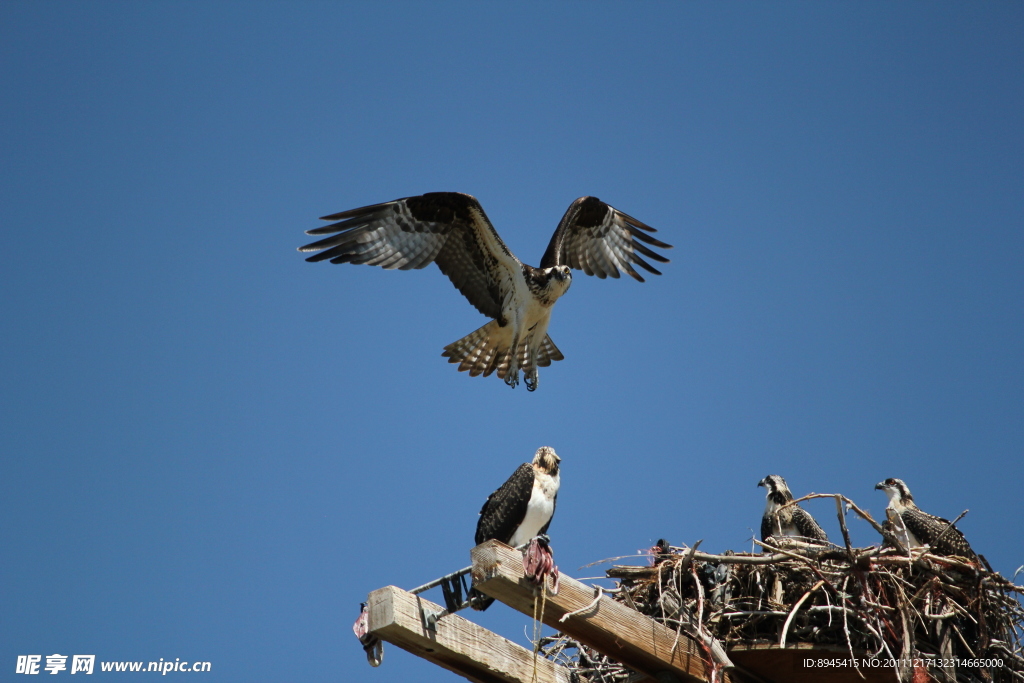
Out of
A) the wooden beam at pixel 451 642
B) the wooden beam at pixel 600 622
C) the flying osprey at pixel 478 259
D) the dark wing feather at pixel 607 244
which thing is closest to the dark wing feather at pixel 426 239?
the flying osprey at pixel 478 259

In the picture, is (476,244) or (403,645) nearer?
(403,645)

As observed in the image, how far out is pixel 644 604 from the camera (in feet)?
22.3

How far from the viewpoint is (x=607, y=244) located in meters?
12.4

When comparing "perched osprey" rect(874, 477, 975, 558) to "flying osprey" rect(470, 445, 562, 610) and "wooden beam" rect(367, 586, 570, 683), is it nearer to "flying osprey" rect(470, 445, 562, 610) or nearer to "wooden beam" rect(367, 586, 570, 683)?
"flying osprey" rect(470, 445, 562, 610)

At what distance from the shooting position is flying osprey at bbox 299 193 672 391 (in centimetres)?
1033

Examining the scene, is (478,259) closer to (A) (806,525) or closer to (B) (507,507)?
(B) (507,507)

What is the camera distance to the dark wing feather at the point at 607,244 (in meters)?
12.3

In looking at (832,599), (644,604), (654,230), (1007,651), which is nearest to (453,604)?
(644,604)

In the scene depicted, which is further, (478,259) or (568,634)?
(478,259)

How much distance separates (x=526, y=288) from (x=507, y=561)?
598 centimetres

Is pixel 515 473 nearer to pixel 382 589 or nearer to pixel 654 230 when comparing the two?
pixel 382 589

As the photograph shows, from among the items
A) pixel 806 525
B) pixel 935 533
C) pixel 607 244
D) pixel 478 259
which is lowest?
pixel 935 533

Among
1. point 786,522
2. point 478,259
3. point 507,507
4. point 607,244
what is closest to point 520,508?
point 507,507

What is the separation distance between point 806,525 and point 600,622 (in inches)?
135
